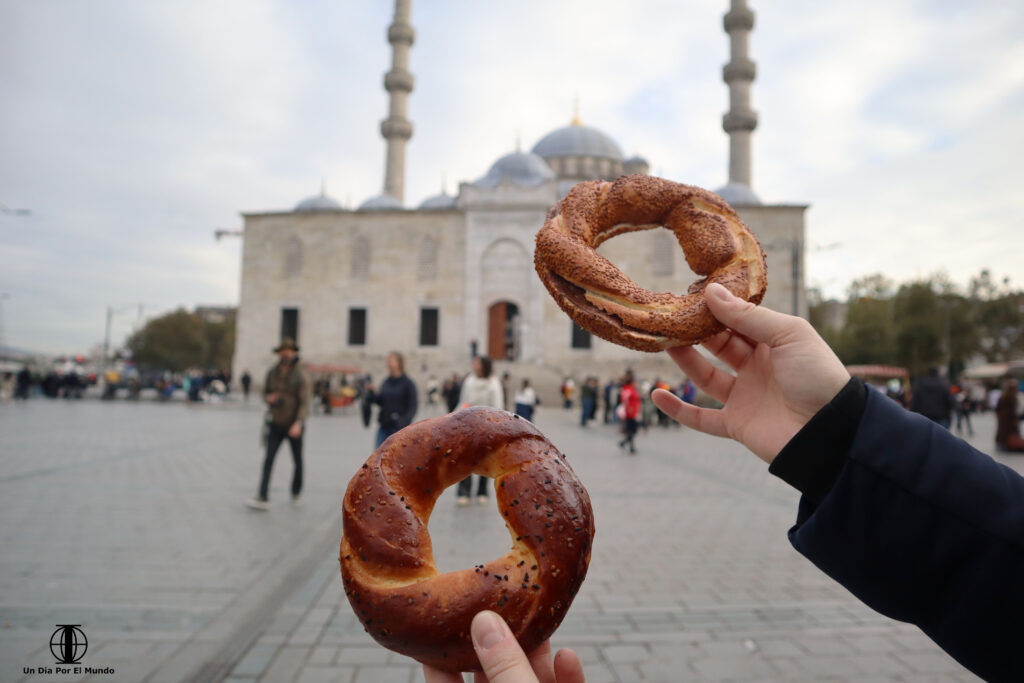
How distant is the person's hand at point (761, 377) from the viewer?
1.59 m

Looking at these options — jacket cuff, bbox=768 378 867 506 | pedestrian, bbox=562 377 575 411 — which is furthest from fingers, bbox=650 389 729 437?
pedestrian, bbox=562 377 575 411

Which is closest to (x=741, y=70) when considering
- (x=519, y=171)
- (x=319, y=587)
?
(x=519, y=171)

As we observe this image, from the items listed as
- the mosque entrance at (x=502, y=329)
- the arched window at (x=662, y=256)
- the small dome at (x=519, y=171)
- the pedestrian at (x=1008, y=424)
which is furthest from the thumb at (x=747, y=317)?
the small dome at (x=519, y=171)

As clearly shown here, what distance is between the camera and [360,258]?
3638 centimetres

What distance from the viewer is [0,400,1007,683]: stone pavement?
3166mm

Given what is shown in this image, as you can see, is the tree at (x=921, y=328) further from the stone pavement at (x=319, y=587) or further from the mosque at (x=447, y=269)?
the stone pavement at (x=319, y=587)

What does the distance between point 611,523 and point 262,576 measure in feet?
11.0

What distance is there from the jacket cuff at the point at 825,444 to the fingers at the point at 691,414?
51 centimetres

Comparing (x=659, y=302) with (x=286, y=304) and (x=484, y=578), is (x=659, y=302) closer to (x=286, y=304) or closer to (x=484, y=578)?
(x=484, y=578)

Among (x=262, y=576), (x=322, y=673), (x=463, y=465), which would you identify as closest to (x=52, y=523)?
(x=262, y=576)

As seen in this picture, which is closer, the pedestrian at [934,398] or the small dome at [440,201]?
the pedestrian at [934,398]

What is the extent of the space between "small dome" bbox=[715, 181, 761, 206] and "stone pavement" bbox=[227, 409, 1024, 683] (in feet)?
100

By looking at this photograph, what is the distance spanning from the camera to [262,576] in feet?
14.4

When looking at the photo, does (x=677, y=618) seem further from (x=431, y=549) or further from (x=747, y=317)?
(x=431, y=549)
